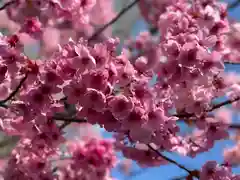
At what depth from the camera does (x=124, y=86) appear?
1.50 meters

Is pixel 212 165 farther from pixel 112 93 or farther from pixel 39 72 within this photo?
pixel 39 72

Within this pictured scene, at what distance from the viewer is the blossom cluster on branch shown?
57.6 inches

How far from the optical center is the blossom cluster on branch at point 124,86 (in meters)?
1.46

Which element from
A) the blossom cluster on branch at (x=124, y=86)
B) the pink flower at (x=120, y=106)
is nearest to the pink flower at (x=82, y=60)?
the blossom cluster on branch at (x=124, y=86)

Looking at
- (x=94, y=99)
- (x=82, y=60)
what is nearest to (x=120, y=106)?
(x=94, y=99)

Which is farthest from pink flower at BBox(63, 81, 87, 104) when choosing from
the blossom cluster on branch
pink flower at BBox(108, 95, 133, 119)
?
pink flower at BBox(108, 95, 133, 119)

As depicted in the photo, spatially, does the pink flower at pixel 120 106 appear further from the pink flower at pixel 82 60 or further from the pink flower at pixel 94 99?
the pink flower at pixel 82 60

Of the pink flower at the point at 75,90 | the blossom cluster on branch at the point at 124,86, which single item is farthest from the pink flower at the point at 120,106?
the pink flower at the point at 75,90

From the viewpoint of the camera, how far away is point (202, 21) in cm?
205

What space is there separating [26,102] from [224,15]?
1176 mm

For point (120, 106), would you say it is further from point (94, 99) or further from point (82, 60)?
point (82, 60)

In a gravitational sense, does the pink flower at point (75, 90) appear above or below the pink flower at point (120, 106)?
below

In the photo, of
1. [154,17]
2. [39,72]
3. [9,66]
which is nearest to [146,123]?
[39,72]

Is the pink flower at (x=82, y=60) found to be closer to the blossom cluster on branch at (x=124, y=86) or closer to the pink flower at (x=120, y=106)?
the blossom cluster on branch at (x=124, y=86)
